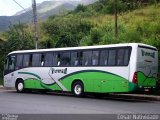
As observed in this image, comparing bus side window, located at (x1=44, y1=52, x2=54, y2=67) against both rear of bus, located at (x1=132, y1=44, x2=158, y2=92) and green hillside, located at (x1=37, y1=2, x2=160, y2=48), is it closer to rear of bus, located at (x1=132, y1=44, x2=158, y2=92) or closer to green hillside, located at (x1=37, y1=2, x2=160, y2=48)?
rear of bus, located at (x1=132, y1=44, x2=158, y2=92)

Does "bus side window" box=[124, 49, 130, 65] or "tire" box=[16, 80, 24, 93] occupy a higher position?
"bus side window" box=[124, 49, 130, 65]

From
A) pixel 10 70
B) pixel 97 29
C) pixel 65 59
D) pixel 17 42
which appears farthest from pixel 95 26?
pixel 65 59

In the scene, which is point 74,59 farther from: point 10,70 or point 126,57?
point 10,70

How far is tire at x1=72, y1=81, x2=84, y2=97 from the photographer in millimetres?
24094

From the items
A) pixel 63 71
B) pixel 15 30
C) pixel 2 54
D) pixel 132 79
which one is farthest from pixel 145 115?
pixel 15 30

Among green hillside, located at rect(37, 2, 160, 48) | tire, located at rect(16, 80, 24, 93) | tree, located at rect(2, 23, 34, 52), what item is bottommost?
tire, located at rect(16, 80, 24, 93)

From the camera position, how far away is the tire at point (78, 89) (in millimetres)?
24094

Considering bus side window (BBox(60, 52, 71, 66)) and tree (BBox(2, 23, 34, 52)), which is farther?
tree (BBox(2, 23, 34, 52))

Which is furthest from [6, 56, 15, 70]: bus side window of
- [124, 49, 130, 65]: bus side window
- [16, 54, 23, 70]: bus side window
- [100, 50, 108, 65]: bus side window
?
[124, 49, 130, 65]: bus side window

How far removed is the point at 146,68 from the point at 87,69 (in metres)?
3.72

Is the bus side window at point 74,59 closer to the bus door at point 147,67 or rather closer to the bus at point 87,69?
the bus at point 87,69

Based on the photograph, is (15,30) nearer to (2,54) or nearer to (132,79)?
(2,54)

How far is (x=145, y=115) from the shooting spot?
1459cm

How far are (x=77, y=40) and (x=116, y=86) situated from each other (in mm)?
27924
